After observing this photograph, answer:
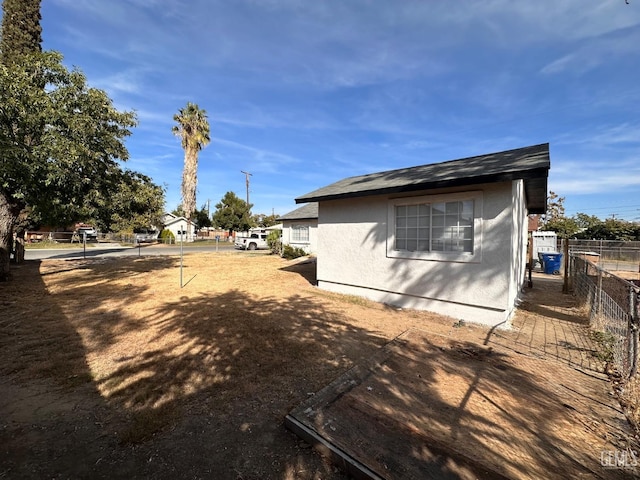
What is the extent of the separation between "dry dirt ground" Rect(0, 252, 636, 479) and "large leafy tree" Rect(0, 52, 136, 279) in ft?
11.6

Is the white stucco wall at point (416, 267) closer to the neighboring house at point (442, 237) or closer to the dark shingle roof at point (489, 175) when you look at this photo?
the neighboring house at point (442, 237)

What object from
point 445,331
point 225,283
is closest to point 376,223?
point 445,331

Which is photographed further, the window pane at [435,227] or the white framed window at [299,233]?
the white framed window at [299,233]

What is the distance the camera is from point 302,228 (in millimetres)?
20562

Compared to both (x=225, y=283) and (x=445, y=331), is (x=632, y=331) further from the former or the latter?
(x=225, y=283)

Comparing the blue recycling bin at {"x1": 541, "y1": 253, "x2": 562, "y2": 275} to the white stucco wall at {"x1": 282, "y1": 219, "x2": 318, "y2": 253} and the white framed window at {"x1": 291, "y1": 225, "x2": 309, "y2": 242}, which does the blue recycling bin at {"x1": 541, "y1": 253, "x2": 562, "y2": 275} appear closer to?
the white stucco wall at {"x1": 282, "y1": 219, "x2": 318, "y2": 253}

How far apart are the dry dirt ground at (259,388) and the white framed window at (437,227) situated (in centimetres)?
152

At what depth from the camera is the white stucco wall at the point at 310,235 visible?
771 inches

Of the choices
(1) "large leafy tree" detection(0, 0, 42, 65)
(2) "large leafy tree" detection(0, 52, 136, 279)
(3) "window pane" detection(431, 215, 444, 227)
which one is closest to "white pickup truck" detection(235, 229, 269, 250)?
(2) "large leafy tree" detection(0, 52, 136, 279)

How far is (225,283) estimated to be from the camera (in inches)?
398

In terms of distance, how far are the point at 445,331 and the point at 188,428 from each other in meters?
4.74

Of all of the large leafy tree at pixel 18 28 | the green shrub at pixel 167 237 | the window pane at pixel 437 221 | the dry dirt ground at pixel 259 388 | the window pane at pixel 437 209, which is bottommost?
the dry dirt ground at pixel 259 388

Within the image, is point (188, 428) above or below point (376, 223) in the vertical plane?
below

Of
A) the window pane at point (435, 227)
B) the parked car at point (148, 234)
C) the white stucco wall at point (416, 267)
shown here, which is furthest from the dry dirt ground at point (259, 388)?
the parked car at point (148, 234)
